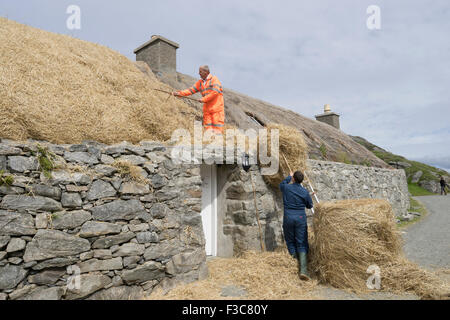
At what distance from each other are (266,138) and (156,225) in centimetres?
297

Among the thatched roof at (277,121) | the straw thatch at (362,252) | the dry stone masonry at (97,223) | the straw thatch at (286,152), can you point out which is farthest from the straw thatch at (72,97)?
the straw thatch at (362,252)

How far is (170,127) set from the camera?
536 centimetres

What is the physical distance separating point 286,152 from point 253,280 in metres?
2.70

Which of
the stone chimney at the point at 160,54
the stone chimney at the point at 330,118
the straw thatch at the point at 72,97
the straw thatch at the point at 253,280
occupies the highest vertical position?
the stone chimney at the point at 160,54

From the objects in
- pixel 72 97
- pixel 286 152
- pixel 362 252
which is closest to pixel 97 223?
pixel 72 97

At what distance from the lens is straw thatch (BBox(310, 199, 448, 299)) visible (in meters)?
4.02

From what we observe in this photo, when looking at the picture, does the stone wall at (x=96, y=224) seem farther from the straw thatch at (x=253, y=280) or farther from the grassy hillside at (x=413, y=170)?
the grassy hillside at (x=413, y=170)

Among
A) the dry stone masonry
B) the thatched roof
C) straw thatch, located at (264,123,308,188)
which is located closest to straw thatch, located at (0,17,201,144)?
the dry stone masonry

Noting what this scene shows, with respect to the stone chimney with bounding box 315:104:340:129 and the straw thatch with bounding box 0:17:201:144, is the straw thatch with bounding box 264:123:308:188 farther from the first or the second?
the stone chimney with bounding box 315:104:340:129

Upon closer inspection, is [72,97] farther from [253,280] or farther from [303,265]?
[303,265]

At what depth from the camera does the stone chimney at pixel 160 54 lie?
871 centimetres

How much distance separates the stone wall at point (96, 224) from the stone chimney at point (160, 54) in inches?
204

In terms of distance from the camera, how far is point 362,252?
4066 mm
